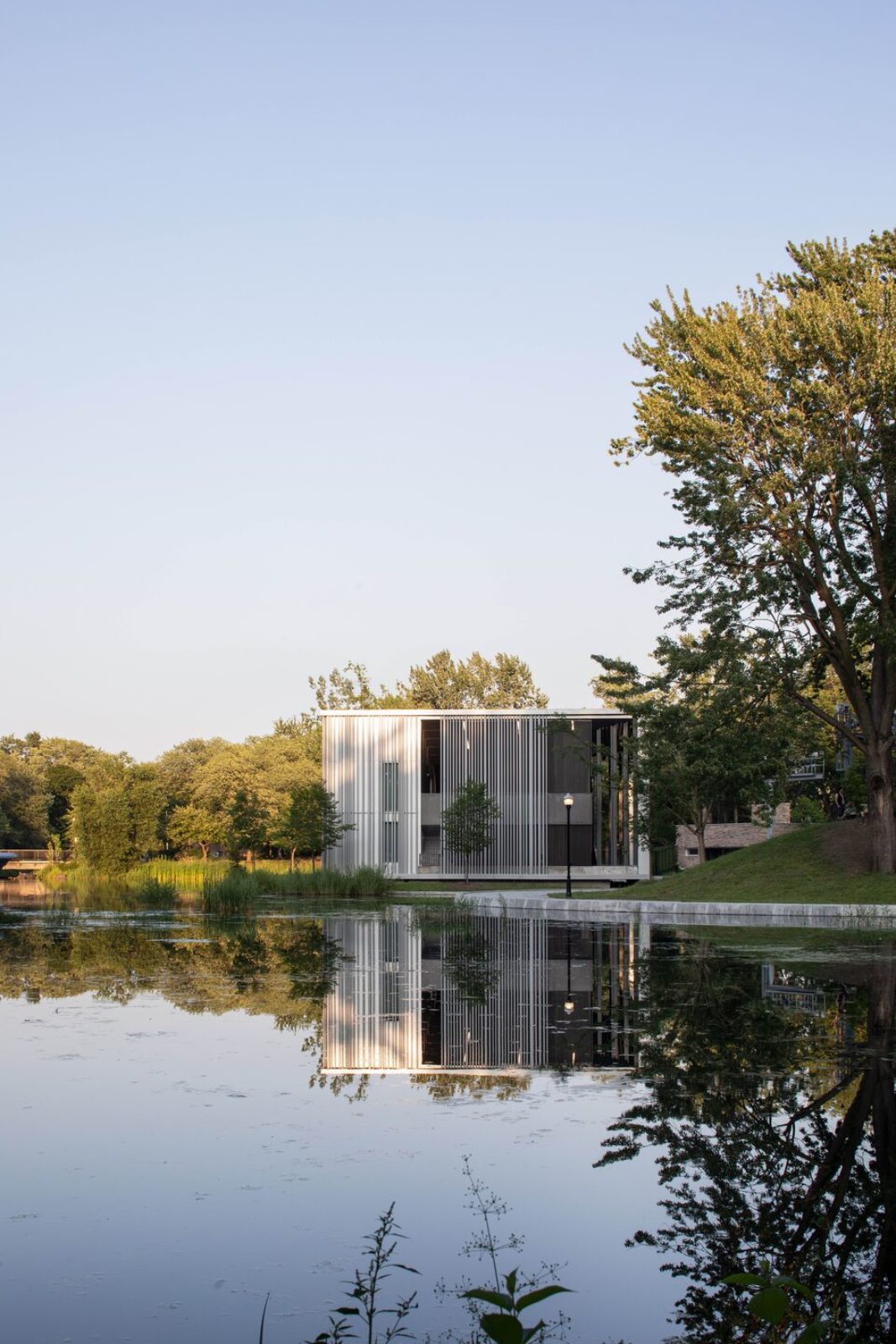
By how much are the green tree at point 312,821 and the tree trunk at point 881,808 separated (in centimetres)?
3236

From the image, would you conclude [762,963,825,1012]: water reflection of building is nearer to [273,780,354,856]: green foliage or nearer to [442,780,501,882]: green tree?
[273,780,354,856]: green foliage

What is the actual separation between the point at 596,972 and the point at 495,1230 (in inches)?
458

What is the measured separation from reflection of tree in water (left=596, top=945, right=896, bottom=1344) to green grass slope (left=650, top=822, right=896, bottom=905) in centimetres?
1778

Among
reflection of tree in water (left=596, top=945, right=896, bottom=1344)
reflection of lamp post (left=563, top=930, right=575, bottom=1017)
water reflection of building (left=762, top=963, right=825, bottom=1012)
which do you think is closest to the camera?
reflection of tree in water (left=596, top=945, right=896, bottom=1344)

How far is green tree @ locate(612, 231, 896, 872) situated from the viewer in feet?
97.1

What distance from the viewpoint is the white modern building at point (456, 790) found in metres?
64.5

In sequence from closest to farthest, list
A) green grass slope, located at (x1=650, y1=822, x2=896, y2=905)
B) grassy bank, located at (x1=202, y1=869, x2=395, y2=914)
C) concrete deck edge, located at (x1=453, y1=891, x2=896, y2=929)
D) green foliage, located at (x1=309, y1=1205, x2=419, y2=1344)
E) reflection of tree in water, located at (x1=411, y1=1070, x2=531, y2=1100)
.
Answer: green foliage, located at (x1=309, y1=1205, x2=419, y2=1344)
reflection of tree in water, located at (x1=411, y1=1070, x2=531, y2=1100)
concrete deck edge, located at (x1=453, y1=891, x2=896, y2=929)
green grass slope, located at (x1=650, y1=822, x2=896, y2=905)
grassy bank, located at (x1=202, y1=869, x2=395, y2=914)

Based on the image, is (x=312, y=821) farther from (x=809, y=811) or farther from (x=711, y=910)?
(x=711, y=910)

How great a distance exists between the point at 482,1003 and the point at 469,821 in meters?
47.6

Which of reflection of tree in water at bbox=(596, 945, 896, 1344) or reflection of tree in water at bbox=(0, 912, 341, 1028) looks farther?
reflection of tree in water at bbox=(0, 912, 341, 1028)

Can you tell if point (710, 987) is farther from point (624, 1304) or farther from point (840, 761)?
point (840, 761)

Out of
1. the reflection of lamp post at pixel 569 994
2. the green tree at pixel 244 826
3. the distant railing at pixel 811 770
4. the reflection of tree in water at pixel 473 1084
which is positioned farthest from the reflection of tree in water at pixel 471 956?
the distant railing at pixel 811 770

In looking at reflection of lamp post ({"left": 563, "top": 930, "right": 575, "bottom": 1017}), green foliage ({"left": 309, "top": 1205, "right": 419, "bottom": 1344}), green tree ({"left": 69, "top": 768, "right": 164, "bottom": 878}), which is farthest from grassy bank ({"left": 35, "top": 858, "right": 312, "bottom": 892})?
green foliage ({"left": 309, "top": 1205, "right": 419, "bottom": 1344})

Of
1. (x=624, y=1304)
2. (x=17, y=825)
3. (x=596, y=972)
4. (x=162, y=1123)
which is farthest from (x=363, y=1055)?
(x=17, y=825)
